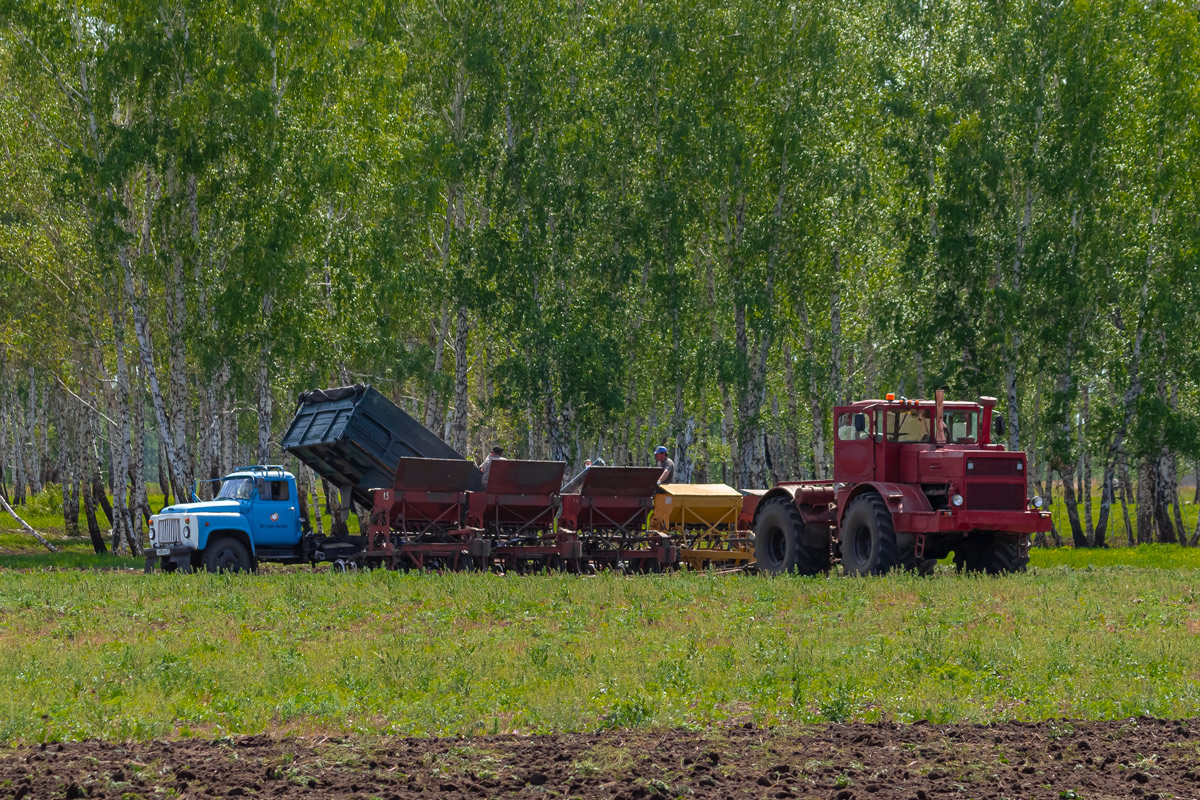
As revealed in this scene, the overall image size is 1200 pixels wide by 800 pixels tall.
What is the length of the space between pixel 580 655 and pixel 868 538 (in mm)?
9412

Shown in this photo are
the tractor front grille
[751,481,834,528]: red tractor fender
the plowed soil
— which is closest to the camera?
the plowed soil

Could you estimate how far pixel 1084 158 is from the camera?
3381 centimetres

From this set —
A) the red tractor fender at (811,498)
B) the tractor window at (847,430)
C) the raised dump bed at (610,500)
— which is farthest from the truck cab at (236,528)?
the tractor window at (847,430)

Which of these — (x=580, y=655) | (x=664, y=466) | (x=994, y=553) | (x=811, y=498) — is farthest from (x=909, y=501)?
(x=580, y=655)

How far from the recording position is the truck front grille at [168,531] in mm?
23375

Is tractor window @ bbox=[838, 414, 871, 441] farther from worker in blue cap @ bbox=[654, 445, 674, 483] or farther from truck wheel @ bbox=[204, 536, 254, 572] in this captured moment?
truck wheel @ bbox=[204, 536, 254, 572]

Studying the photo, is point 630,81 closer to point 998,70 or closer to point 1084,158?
point 998,70

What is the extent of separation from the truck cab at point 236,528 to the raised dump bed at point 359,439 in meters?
0.93

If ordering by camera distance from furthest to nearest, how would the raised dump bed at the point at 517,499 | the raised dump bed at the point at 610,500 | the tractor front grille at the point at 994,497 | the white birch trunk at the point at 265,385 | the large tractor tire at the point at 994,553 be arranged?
the white birch trunk at the point at 265,385 → the raised dump bed at the point at 610,500 → the raised dump bed at the point at 517,499 → the large tractor tire at the point at 994,553 → the tractor front grille at the point at 994,497

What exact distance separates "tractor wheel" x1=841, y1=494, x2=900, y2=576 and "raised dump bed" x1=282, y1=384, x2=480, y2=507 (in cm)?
731

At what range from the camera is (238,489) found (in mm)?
24094

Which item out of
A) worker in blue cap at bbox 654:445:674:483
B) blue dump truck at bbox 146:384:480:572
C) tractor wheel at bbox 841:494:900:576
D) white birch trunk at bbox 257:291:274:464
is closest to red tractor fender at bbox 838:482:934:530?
tractor wheel at bbox 841:494:900:576

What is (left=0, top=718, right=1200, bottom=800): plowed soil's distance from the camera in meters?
7.67

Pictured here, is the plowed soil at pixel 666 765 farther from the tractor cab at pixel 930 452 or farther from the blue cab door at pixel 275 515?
the blue cab door at pixel 275 515
